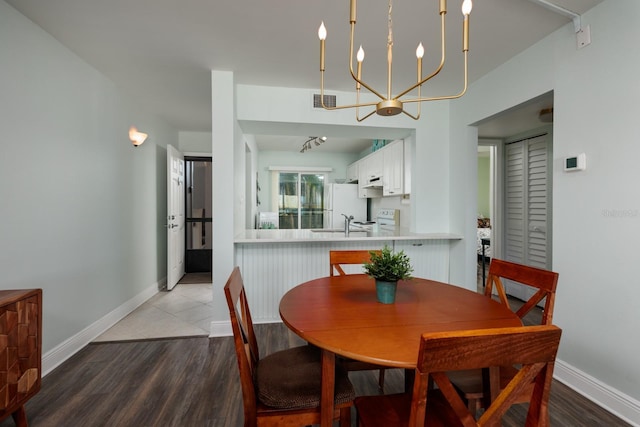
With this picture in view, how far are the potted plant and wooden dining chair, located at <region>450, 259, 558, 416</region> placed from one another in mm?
417

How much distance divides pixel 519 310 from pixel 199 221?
15.9 ft

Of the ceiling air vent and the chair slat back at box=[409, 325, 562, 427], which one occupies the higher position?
the ceiling air vent

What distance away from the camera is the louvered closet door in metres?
→ 3.36

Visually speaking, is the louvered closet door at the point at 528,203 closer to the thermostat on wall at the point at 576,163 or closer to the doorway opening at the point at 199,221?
the thermostat on wall at the point at 576,163

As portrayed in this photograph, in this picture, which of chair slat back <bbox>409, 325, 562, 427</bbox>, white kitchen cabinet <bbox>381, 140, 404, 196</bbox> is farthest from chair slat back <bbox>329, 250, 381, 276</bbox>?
white kitchen cabinet <bbox>381, 140, 404, 196</bbox>

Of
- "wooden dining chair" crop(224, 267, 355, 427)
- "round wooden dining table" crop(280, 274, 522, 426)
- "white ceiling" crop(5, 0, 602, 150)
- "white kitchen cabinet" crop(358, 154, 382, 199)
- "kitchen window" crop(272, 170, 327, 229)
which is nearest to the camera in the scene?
"round wooden dining table" crop(280, 274, 522, 426)

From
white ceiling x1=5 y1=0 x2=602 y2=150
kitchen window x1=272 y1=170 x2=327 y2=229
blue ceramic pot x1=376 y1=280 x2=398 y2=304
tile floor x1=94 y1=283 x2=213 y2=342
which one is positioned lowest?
tile floor x1=94 y1=283 x2=213 y2=342

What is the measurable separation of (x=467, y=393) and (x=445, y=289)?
1.91 feet

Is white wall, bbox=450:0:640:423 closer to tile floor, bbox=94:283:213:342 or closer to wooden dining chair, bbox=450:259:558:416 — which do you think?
wooden dining chair, bbox=450:259:558:416

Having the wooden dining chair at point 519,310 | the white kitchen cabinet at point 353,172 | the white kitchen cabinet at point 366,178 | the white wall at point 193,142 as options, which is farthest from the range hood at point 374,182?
the wooden dining chair at point 519,310

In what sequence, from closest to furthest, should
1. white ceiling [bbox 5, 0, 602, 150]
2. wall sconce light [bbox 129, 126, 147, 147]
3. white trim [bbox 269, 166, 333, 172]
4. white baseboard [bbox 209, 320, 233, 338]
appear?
white ceiling [bbox 5, 0, 602, 150], white baseboard [bbox 209, 320, 233, 338], wall sconce light [bbox 129, 126, 147, 147], white trim [bbox 269, 166, 333, 172]

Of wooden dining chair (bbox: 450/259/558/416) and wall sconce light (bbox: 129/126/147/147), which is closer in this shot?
wooden dining chair (bbox: 450/259/558/416)

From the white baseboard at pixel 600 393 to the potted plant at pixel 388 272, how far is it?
4.85 ft

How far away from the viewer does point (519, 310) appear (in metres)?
1.49
